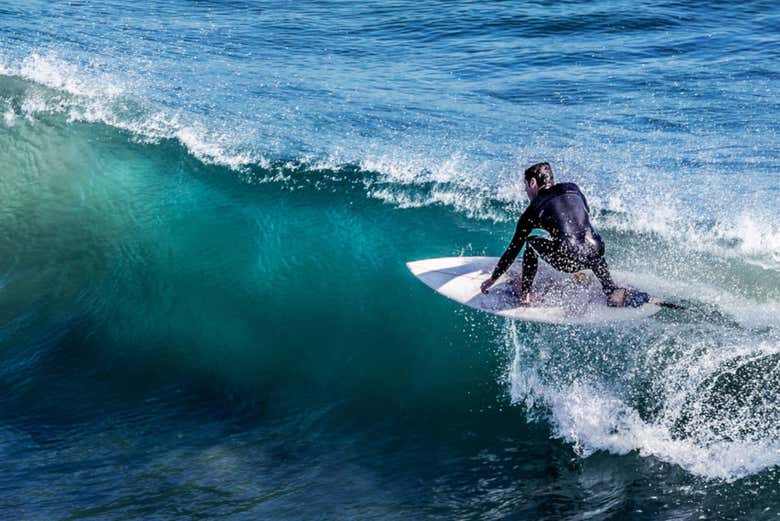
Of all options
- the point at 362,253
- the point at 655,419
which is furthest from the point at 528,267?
the point at 362,253

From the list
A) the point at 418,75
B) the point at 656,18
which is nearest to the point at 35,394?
the point at 418,75

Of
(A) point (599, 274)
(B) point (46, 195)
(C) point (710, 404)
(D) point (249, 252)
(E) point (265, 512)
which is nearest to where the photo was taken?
(E) point (265, 512)

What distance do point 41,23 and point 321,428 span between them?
57.1 ft

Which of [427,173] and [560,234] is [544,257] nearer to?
[560,234]

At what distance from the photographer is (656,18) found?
2131 centimetres

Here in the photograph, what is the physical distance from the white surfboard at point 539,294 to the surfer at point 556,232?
0.26 m

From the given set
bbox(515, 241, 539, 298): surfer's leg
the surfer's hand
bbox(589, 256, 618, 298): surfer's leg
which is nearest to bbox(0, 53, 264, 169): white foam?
the surfer's hand

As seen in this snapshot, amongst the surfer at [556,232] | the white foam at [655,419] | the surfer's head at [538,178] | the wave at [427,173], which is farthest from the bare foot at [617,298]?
the wave at [427,173]

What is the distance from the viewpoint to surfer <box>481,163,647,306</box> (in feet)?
25.7

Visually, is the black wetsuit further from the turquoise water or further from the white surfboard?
the turquoise water

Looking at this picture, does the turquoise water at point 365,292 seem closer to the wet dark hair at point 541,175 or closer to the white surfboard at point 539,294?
the white surfboard at point 539,294

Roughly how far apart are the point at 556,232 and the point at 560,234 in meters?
→ 0.04

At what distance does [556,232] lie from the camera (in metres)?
7.89

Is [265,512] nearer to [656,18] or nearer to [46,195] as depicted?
[46,195]
